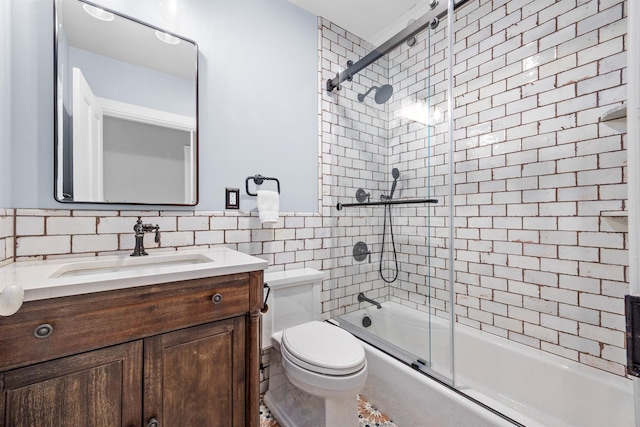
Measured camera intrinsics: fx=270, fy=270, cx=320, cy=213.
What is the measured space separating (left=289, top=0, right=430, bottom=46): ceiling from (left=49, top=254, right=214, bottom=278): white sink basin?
6.23ft

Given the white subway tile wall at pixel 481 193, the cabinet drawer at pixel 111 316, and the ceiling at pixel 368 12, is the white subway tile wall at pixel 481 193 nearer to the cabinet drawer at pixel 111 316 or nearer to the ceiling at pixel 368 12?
the ceiling at pixel 368 12

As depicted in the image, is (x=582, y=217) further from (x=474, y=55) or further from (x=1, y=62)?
(x=1, y=62)

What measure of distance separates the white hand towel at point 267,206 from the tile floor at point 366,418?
1146mm

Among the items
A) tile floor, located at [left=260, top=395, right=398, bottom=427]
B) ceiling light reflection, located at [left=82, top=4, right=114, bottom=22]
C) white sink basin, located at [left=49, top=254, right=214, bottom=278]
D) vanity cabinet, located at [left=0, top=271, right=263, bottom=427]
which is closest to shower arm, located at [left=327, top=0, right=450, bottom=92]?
ceiling light reflection, located at [left=82, top=4, right=114, bottom=22]

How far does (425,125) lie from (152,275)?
6.03 feet

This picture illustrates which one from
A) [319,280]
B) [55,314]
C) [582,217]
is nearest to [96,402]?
[55,314]

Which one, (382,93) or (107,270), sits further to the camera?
(382,93)

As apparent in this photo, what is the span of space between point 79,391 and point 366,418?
1.43 metres

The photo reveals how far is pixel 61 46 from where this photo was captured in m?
1.21

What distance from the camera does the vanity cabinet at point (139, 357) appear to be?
0.75m

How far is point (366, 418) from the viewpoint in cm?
159

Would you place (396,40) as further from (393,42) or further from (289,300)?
(289,300)

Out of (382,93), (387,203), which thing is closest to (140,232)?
(387,203)

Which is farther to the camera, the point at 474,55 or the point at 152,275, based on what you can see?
the point at 474,55
